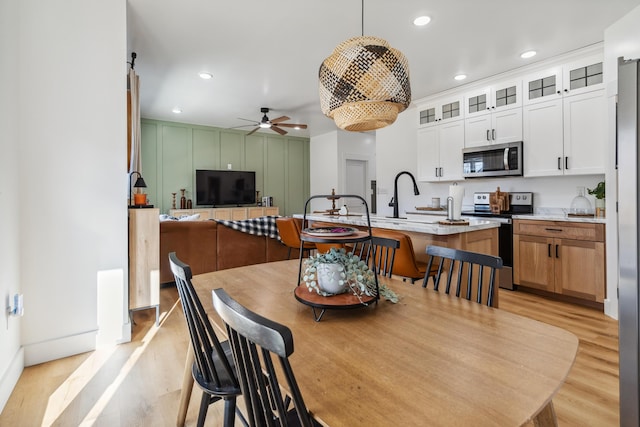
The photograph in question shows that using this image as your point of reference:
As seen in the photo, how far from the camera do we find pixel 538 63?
12.3 ft

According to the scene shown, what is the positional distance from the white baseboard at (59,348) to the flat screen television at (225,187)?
4900 millimetres

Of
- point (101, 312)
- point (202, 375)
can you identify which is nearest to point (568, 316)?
point (202, 375)

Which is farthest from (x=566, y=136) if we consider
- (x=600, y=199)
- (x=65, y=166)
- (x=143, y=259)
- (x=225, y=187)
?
(x=225, y=187)

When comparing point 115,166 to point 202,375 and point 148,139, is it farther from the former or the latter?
point 148,139

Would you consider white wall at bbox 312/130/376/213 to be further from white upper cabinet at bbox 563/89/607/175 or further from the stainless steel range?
white upper cabinet at bbox 563/89/607/175

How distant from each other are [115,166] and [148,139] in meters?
4.71

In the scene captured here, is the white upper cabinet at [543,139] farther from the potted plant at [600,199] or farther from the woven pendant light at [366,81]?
the woven pendant light at [366,81]

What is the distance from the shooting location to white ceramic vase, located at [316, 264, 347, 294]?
1188mm

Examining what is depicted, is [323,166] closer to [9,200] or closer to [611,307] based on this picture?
[611,307]

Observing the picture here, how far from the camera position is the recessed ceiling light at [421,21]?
9.46ft

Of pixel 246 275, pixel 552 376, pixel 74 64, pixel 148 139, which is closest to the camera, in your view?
pixel 552 376

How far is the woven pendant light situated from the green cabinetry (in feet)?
20.3

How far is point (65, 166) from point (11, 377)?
1281 mm

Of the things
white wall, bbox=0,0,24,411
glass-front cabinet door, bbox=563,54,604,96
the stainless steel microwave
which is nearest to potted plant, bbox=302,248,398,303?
white wall, bbox=0,0,24,411
